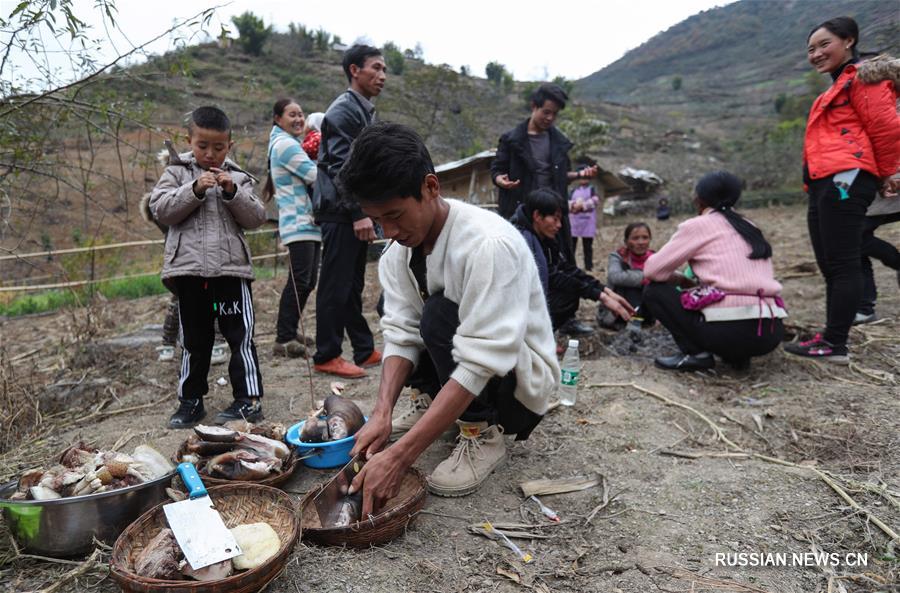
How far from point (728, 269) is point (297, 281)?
2816mm

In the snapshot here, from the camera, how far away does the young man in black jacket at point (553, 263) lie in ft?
11.9

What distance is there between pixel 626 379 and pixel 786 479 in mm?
1271

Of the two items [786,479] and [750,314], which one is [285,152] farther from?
[786,479]

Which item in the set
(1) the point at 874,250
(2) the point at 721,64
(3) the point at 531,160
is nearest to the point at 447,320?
(3) the point at 531,160

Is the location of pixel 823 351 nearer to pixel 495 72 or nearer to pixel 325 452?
pixel 325 452

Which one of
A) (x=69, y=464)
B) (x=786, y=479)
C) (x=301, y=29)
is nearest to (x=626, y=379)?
(x=786, y=479)

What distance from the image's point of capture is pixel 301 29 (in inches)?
1463

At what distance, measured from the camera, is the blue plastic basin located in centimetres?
225

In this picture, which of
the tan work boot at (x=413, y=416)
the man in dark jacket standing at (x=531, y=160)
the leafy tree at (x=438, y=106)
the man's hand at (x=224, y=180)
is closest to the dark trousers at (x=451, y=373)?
the tan work boot at (x=413, y=416)

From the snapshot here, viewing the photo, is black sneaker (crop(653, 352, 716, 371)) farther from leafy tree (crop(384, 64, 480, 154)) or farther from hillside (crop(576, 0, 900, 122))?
hillside (crop(576, 0, 900, 122))

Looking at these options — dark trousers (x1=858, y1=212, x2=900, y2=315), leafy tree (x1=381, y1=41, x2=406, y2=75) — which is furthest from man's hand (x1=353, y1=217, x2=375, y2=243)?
leafy tree (x1=381, y1=41, x2=406, y2=75)

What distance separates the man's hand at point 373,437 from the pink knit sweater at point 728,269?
7.30 ft

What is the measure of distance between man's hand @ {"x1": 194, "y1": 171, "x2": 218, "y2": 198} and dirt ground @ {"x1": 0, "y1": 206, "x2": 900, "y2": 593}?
4.00 feet

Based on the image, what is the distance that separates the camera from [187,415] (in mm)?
2838
